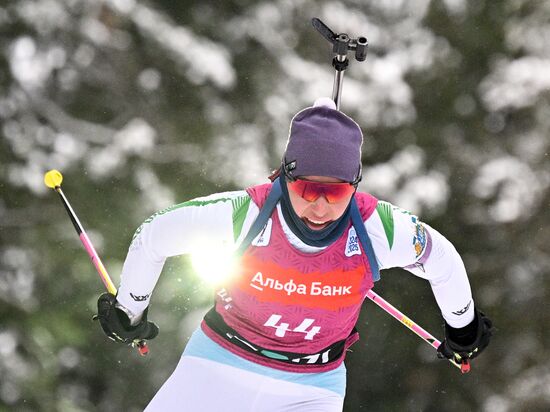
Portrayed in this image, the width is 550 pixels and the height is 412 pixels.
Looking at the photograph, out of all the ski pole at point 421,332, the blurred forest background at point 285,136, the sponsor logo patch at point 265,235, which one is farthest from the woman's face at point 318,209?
the blurred forest background at point 285,136

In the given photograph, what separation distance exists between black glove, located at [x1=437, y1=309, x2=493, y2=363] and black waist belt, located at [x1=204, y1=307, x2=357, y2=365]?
1.60 feet

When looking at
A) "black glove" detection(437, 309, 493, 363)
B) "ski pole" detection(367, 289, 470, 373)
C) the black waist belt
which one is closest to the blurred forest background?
"ski pole" detection(367, 289, 470, 373)

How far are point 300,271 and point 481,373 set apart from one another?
236 inches

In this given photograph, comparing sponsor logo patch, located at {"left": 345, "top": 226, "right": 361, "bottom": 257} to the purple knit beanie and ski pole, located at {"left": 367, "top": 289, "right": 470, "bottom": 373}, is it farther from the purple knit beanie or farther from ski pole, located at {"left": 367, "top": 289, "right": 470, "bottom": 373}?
ski pole, located at {"left": 367, "top": 289, "right": 470, "bottom": 373}

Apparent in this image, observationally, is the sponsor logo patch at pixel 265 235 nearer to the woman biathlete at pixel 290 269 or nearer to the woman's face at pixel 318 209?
the woman biathlete at pixel 290 269

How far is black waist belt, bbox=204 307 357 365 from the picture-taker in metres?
2.89

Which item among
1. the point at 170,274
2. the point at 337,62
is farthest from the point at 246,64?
the point at 337,62

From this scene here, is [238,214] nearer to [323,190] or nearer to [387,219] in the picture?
[323,190]

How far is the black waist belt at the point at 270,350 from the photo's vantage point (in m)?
2.89

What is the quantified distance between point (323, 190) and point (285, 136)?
542 centimetres

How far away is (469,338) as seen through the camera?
3.15m

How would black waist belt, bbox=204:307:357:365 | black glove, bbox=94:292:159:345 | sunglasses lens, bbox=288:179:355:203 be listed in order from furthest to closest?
black glove, bbox=94:292:159:345, black waist belt, bbox=204:307:357:365, sunglasses lens, bbox=288:179:355:203

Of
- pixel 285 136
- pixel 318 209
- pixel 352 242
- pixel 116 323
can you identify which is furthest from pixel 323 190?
pixel 285 136

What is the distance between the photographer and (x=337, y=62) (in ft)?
10.3
